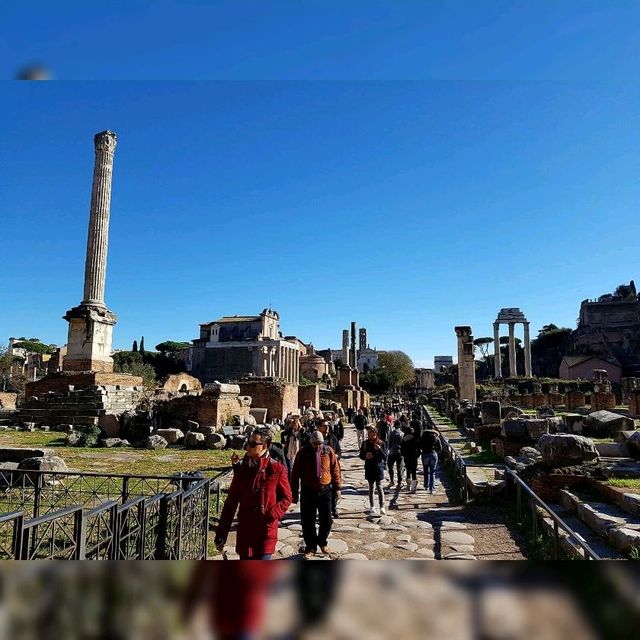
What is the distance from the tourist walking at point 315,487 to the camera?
21.3ft

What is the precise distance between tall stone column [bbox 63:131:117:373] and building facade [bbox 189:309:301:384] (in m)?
50.4

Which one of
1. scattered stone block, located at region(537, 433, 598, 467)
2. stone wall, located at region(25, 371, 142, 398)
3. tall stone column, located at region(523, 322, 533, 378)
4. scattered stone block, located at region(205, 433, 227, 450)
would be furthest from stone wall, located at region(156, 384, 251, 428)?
tall stone column, located at region(523, 322, 533, 378)

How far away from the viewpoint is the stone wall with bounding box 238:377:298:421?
79.2ft

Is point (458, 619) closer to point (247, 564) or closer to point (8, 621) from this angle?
point (247, 564)

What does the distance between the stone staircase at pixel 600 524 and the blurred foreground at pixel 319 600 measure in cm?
513

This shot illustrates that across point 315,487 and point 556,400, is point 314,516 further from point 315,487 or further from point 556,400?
point 556,400

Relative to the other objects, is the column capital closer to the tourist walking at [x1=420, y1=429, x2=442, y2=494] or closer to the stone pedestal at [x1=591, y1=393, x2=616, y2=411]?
the tourist walking at [x1=420, y1=429, x2=442, y2=494]

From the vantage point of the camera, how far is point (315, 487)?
6.71 meters

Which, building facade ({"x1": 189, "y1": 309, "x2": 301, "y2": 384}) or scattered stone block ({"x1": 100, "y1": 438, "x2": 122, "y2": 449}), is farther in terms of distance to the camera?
building facade ({"x1": 189, "y1": 309, "x2": 301, "y2": 384})

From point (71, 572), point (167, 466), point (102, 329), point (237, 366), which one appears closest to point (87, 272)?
point (102, 329)

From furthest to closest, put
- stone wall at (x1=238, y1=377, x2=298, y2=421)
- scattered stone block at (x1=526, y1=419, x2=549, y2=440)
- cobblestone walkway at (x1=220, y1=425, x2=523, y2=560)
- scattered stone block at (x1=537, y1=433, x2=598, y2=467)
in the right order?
stone wall at (x1=238, y1=377, x2=298, y2=421), scattered stone block at (x1=526, y1=419, x2=549, y2=440), scattered stone block at (x1=537, y1=433, x2=598, y2=467), cobblestone walkway at (x1=220, y1=425, x2=523, y2=560)

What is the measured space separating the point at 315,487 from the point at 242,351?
76862mm

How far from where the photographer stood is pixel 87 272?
2469cm

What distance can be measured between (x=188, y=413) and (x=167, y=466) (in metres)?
6.92
